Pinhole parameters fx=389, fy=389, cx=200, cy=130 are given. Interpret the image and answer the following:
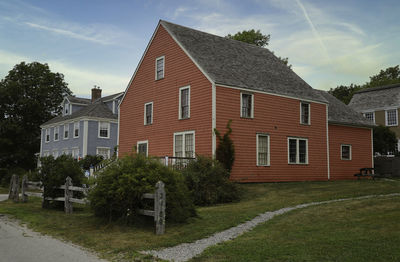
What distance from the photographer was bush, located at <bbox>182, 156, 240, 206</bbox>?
618 inches

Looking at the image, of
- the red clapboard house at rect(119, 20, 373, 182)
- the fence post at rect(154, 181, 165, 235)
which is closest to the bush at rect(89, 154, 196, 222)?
the fence post at rect(154, 181, 165, 235)

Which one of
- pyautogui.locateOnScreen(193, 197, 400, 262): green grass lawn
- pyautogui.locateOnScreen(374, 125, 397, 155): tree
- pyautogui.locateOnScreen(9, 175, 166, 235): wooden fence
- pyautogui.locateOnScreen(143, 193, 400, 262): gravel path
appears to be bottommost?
pyautogui.locateOnScreen(143, 193, 400, 262): gravel path

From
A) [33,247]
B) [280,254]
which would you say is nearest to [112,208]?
[33,247]

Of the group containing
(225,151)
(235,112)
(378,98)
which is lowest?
(225,151)

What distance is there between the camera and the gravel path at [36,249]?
23.2 feet

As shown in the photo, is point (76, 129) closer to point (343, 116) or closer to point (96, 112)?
point (96, 112)

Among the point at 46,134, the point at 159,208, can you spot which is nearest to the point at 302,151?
the point at 159,208

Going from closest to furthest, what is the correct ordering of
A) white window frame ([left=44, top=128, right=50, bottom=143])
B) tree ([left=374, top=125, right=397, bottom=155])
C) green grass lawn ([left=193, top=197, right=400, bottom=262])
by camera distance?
1. green grass lawn ([left=193, top=197, right=400, bottom=262])
2. tree ([left=374, top=125, right=397, bottom=155])
3. white window frame ([left=44, top=128, right=50, bottom=143])

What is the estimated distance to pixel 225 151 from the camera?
1989 cm

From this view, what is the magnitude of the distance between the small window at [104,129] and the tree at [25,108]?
1297 cm

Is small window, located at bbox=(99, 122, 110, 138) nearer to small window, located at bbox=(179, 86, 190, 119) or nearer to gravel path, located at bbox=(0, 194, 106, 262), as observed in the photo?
small window, located at bbox=(179, 86, 190, 119)

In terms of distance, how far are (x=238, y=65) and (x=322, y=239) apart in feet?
55.5

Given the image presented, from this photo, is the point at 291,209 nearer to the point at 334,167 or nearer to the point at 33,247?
the point at 33,247

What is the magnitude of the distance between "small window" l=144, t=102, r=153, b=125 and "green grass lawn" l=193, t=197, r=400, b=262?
14887 millimetres
